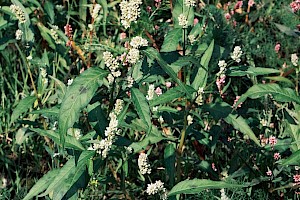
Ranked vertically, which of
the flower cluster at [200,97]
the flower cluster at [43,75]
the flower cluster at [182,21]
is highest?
the flower cluster at [182,21]

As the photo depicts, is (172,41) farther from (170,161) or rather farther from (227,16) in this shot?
(227,16)

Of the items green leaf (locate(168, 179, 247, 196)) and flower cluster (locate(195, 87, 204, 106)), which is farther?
flower cluster (locate(195, 87, 204, 106))

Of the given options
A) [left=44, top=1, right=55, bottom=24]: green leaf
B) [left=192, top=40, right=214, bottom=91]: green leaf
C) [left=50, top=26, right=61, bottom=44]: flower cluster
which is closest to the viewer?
[left=192, top=40, right=214, bottom=91]: green leaf

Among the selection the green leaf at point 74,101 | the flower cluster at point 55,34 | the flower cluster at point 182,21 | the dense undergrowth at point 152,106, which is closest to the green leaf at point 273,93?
the dense undergrowth at point 152,106

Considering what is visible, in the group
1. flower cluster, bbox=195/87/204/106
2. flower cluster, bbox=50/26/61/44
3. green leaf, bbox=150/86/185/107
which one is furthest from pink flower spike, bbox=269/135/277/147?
flower cluster, bbox=50/26/61/44

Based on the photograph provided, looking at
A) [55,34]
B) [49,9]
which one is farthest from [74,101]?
[49,9]

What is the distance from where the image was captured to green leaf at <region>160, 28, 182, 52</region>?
2344mm

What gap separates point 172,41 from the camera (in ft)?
7.77

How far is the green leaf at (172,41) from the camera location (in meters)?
2.34

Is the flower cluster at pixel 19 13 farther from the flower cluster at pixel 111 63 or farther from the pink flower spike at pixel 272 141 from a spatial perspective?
the pink flower spike at pixel 272 141

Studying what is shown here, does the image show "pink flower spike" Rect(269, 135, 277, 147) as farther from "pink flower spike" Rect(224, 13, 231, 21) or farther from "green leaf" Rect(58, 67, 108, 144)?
"pink flower spike" Rect(224, 13, 231, 21)

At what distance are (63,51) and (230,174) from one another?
1370mm

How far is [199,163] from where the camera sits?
2859 millimetres

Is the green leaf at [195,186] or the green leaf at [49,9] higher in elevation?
the green leaf at [49,9]
